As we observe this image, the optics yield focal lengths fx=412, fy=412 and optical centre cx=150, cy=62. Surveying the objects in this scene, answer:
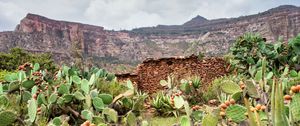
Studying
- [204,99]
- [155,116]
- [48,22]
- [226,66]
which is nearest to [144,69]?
[226,66]

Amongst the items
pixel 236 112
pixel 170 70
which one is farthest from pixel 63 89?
pixel 170 70

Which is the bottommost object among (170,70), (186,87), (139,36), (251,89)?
(139,36)

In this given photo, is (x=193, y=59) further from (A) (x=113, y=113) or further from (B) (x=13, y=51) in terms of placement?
(B) (x=13, y=51)

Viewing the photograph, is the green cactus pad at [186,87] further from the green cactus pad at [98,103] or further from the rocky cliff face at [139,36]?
the rocky cliff face at [139,36]

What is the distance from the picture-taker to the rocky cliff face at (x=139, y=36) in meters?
55.4

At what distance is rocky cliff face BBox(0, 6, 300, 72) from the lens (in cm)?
5544

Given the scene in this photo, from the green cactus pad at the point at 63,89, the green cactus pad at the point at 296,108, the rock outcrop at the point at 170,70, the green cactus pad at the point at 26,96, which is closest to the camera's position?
the green cactus pad at the point at 296,108

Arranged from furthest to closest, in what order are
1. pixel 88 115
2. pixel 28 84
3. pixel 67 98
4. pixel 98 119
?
pixel 28 84, pixel 67 98, pixel 88 115, pixel 98 119

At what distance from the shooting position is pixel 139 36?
81.3 meters

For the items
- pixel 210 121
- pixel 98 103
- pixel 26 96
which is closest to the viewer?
pixel 210 121

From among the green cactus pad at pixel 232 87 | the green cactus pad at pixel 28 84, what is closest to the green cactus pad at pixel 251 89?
the green cactus pad at pixel 232 87

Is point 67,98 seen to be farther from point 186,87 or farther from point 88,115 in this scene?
point 186,87

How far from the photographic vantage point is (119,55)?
77562 mm

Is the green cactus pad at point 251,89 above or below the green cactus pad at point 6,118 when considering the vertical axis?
above
